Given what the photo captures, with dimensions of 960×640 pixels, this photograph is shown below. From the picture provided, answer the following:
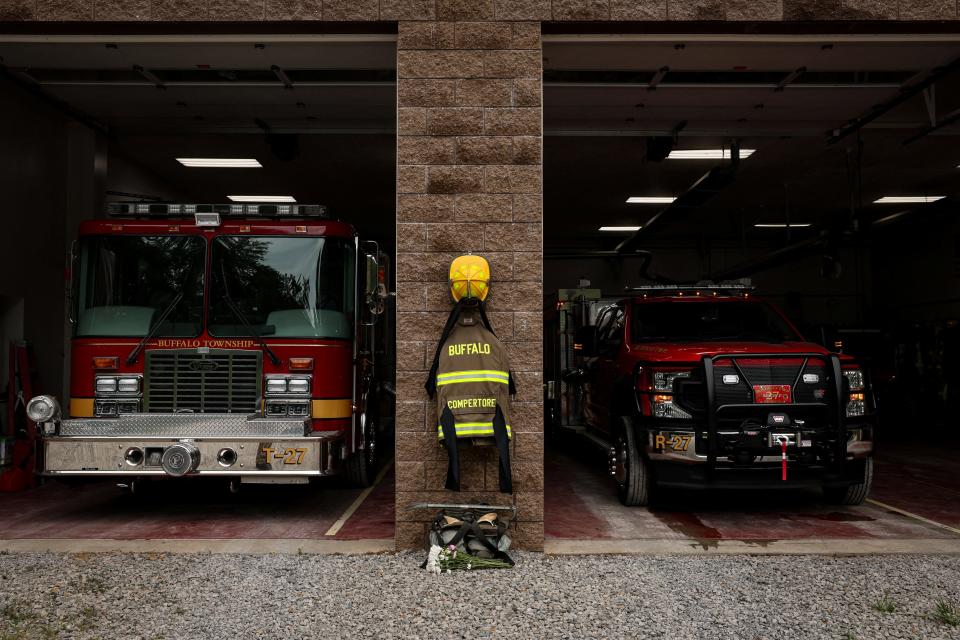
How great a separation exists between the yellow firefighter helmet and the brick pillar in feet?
0.72

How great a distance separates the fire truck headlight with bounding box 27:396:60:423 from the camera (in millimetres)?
6695

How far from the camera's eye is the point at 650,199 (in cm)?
1894

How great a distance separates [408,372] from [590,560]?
6.46 ft

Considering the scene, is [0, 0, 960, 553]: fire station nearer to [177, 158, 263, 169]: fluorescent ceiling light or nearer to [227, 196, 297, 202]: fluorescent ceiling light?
[177, 158, 263, 169]: fluorescent ceiling light

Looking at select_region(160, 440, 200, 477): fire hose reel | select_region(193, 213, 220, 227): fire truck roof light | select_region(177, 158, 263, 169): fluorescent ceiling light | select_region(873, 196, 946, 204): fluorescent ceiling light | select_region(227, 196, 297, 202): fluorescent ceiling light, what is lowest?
select_region(160, 440, 200, 477): fire hose reel

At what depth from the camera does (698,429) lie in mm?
7234

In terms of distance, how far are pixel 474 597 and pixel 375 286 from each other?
3539mm

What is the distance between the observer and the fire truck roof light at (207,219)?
7.74 meters

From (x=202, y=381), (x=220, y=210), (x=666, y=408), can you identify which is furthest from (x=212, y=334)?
(x=666, y=408)

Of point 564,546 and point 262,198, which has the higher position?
point 262,198

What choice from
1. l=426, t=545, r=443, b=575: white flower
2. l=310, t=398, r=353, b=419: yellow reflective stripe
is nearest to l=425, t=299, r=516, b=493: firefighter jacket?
l=426, t=545, r=443, b=575: white flower

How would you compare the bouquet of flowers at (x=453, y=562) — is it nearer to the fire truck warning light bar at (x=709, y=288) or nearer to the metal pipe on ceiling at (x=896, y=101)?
the fire truck warning light bar at (x=709, y=288)

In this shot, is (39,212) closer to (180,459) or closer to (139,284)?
(139,284)

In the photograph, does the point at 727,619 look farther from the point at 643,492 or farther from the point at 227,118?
the point at 227,118
